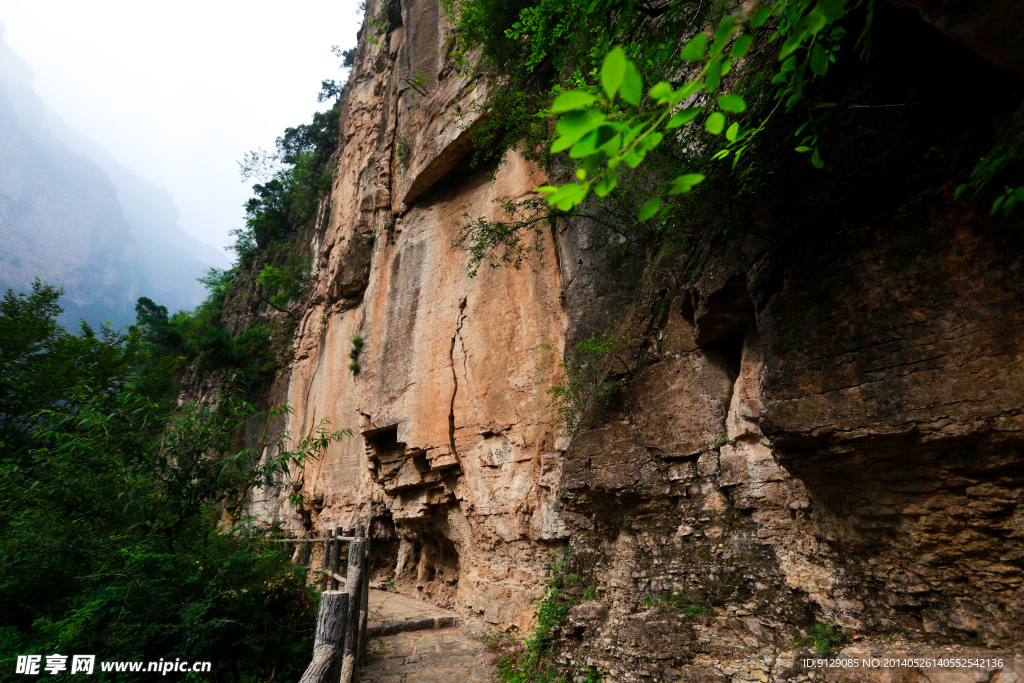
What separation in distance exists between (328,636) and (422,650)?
3.23m

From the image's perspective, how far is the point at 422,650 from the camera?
21.3 ft

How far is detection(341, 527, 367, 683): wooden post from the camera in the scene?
4.99 m

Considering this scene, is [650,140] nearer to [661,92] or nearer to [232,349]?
[661,92]

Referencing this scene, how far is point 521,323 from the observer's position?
24.9 ft

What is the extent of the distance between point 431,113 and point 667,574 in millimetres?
10134

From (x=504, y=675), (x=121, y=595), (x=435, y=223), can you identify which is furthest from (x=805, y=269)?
(x=435, y=223)

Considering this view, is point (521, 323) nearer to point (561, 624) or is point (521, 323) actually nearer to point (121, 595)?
point (561, 624)

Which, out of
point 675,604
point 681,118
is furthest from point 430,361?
point 681,118

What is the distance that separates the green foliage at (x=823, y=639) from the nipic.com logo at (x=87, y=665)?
511 centimetres

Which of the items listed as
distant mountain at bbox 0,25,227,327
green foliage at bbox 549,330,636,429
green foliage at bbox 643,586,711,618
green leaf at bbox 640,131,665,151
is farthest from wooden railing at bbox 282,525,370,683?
distant mountain at bbox 0,25,227,327

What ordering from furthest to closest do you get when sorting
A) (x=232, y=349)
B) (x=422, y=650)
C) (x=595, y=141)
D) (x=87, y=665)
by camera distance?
(x=232, y=349), (x=422, y=650), (x=87, y=665), (x=595, y=141)

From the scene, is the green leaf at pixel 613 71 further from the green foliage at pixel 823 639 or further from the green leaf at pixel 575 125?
the green foliage at pixel 823 639

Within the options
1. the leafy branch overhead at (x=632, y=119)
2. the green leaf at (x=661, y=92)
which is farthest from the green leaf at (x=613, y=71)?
the green leaf at (x=661, y=92)

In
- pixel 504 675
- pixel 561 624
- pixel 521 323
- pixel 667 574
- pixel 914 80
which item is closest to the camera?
pixel 914 80
